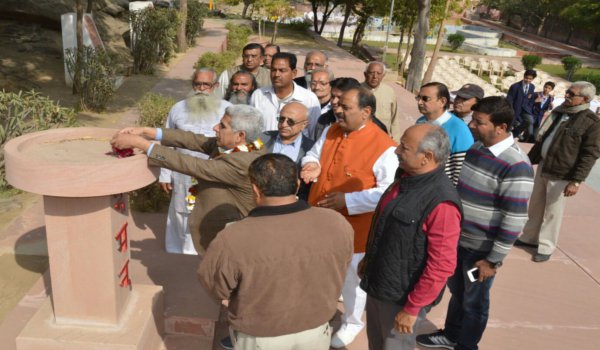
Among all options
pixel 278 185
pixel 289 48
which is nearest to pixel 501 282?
pixel 278 185

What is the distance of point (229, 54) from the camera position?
1515cm

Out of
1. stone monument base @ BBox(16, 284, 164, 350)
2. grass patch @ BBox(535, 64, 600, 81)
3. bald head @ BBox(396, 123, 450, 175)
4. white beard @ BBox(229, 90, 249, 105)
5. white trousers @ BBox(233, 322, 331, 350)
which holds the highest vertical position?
bald head @ BBox(396, 123, 450, 175)

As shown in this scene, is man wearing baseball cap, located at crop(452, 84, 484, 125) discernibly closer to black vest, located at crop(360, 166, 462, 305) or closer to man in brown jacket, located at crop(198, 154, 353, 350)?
black vest, located at crop(360, 166, 462, 305)

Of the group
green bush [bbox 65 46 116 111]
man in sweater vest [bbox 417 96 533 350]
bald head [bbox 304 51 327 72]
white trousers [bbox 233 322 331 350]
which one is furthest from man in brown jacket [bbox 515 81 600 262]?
green bush [bbox 65 46 116 111]

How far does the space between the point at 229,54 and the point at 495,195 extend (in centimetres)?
1310

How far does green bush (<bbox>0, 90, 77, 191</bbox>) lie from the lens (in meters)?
5.68

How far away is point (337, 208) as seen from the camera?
10.1ft

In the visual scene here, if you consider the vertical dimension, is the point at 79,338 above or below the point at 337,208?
below

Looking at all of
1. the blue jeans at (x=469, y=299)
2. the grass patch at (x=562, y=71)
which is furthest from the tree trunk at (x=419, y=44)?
the grass patch at (x=562, y=71)

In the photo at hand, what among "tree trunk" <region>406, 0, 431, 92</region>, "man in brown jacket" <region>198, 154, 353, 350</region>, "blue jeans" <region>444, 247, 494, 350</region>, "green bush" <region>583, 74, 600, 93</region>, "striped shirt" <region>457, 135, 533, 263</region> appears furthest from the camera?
"green bush" <region>583, 74, 600, 93</region>

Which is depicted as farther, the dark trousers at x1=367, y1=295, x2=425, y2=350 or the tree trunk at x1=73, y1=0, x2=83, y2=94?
the tree trunk at x1=73, y1=0, x2=83, y2=94

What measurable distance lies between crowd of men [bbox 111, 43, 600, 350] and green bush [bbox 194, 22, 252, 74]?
890 cm

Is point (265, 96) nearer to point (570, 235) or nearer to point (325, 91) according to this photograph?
point (325, 91)

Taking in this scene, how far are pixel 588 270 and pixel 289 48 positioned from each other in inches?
689
